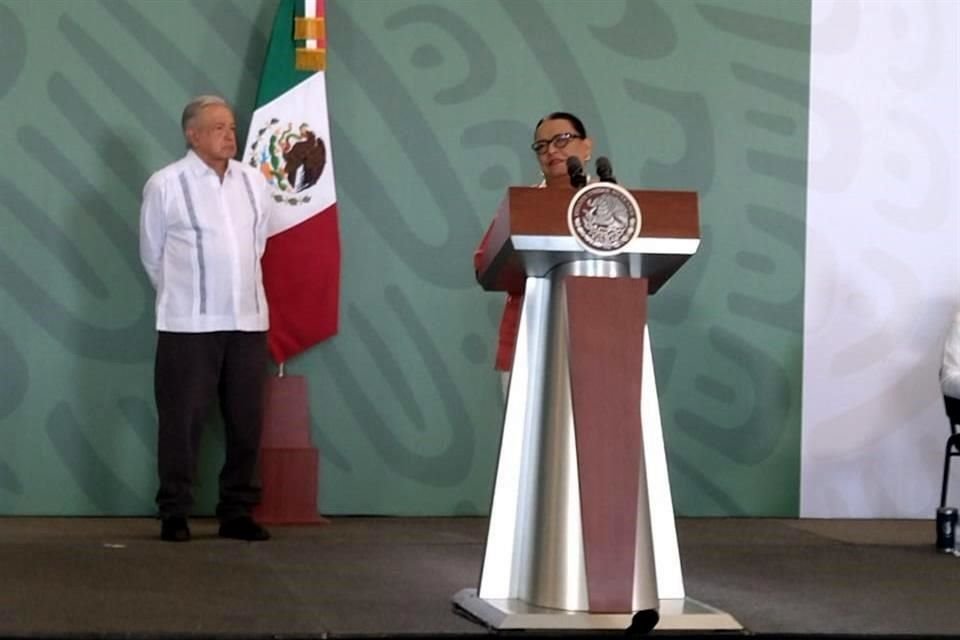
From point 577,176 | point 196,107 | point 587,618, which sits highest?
point 196,107

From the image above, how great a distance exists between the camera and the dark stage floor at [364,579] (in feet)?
10.5

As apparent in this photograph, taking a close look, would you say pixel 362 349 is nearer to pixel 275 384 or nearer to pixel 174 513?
pixel 275 384

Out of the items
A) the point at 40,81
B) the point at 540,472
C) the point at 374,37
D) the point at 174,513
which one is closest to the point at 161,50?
the point at 40,81

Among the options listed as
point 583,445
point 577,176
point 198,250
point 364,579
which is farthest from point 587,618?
point 198,250

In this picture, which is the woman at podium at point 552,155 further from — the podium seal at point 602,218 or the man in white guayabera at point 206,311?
the man in white guayabera at point 206,311

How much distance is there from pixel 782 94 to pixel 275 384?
245 cm

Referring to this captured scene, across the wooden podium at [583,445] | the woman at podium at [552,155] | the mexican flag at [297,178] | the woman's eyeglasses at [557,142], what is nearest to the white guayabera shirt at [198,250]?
the mexican flag at [297,178]

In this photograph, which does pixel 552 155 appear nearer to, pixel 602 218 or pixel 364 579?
pixel 602 218

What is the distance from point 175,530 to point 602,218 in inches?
93.1

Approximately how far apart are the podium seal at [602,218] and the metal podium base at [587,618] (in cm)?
77

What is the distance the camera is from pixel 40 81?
556 centimetres

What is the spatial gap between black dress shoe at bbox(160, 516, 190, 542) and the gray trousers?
0.08 feet

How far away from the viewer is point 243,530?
4.93 m

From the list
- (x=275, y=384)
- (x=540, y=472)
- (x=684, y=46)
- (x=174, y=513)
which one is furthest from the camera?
(x=684, y=46)
